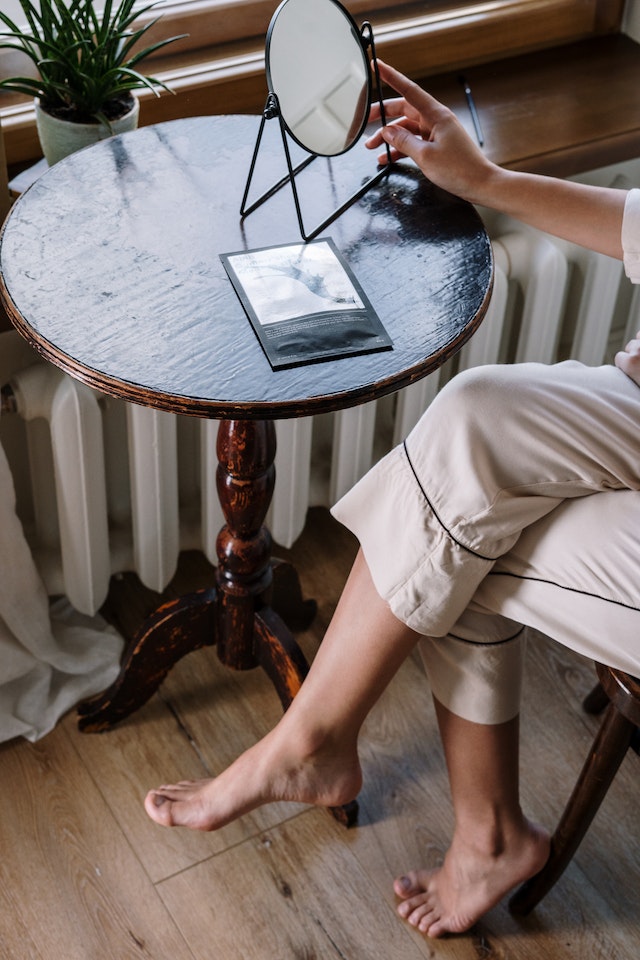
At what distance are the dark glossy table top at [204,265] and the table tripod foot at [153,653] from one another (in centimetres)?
53

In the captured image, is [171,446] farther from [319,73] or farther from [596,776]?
[596,776]

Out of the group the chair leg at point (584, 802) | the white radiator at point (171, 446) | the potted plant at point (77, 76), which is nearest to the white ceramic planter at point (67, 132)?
the potted plant at point (77, 76)

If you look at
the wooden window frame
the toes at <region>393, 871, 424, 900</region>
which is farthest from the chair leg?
A: the wooden window frame

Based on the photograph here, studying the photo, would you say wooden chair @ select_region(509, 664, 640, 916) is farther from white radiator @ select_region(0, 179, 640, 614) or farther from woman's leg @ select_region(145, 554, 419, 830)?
white radiator @ select_region(0, 179, 640, 614)

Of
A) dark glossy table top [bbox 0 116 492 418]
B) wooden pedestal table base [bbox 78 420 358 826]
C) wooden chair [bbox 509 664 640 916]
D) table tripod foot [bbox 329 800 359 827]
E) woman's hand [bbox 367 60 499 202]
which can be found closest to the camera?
dark glossy table top [bbox 0 116 492 418]

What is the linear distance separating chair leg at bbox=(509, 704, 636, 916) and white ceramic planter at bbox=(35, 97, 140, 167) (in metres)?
0.87

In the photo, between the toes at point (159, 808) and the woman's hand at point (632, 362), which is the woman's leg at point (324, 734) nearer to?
the toes at point (159, 808)

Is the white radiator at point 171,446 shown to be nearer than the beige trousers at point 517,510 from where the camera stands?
No

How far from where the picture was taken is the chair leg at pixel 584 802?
121 cm

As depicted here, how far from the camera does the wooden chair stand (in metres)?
1.12

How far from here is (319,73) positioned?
1.21 m

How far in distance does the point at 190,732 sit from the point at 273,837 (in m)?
0.21

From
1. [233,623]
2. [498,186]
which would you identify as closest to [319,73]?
[498,186]

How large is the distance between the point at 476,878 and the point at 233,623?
44cm
